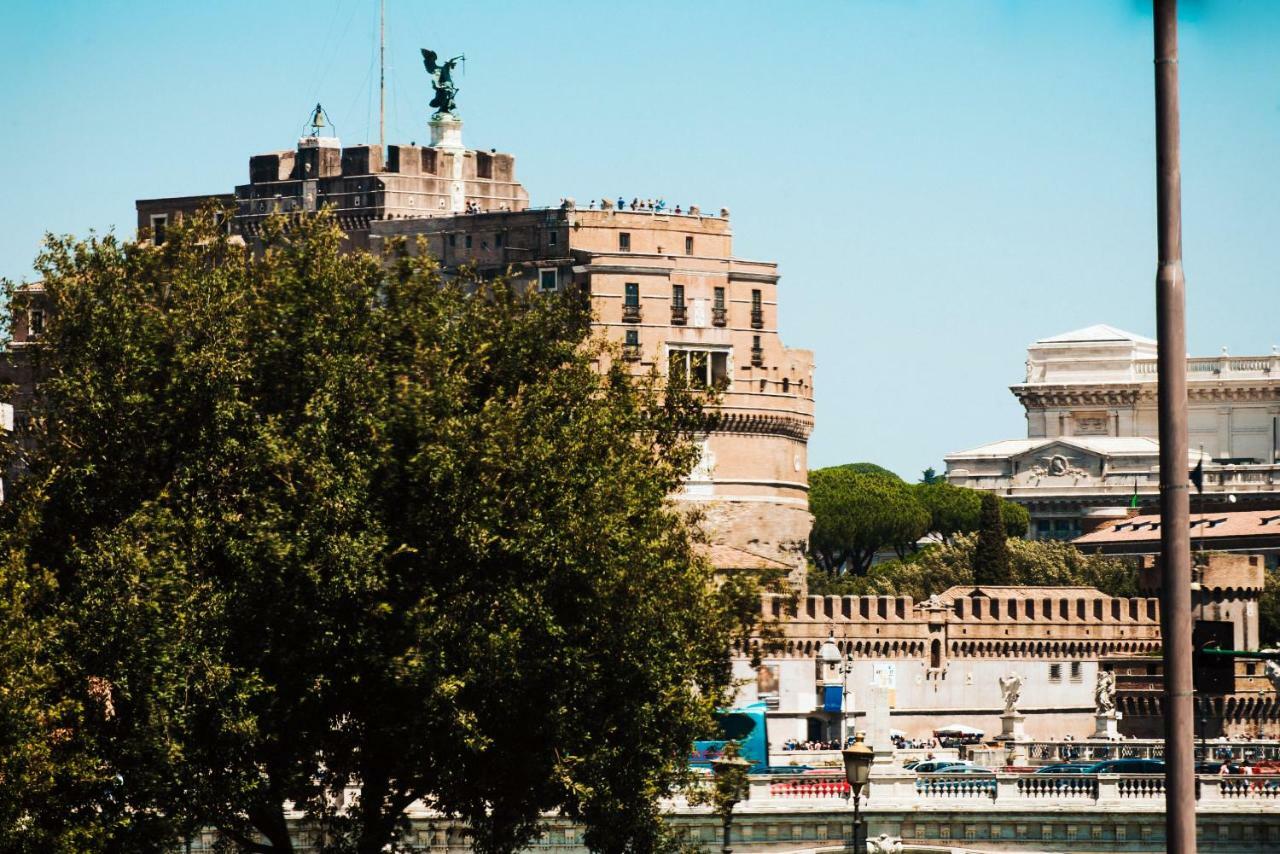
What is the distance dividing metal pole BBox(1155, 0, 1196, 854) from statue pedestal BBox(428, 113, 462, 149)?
13200 centimetres

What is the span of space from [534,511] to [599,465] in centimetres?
223

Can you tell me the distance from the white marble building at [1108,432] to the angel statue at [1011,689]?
69996 millimetres

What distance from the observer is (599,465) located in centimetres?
3988

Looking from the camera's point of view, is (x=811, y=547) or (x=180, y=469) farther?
(x=811, y=547)

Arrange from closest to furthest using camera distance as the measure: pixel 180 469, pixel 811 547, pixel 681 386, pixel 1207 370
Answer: pixel 180 469, pixel 681 386, pixel 811 547, pixel 1207 370

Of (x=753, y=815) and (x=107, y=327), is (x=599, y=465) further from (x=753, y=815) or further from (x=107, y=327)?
(x=753, y=815)

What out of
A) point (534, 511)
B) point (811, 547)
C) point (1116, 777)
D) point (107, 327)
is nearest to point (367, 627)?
point (534, 511)

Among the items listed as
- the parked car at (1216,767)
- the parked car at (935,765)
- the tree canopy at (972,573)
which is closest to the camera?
the parked car at (1216,767)

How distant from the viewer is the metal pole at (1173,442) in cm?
1547

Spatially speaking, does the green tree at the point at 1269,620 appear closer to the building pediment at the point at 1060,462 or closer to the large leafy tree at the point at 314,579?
the building pediment at the point at 1060,462

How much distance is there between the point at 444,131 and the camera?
147 metres

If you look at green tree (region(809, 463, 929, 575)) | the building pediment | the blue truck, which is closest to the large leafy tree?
the blue truck

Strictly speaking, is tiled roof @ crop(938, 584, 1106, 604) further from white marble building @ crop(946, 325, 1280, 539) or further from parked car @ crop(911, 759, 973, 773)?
white marble building @ crop(946, 325, 1280, 539)

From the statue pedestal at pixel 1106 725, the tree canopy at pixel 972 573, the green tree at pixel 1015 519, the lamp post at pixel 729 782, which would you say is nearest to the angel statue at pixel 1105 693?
the statue pedestal at pixel 1106 725
